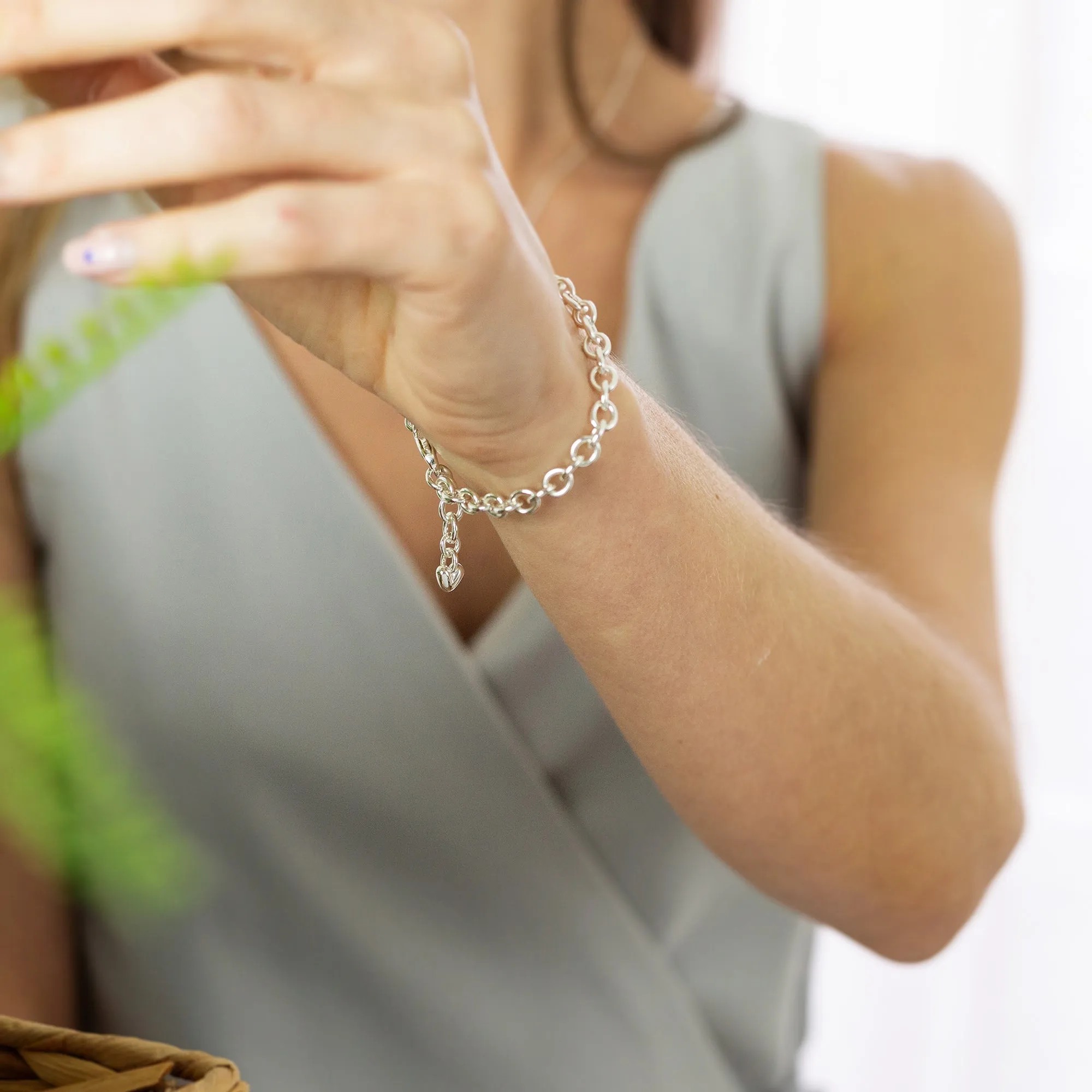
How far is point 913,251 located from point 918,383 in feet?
0.35

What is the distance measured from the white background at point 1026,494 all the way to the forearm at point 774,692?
65 centimetres

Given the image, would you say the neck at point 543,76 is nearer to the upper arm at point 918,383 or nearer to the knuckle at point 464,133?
the upper arm at point 918,383

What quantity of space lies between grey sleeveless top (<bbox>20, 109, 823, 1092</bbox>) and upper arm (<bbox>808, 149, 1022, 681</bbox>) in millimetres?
190

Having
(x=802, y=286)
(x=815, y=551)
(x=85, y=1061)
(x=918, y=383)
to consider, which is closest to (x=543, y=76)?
(x=802, y=286)

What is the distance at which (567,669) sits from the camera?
2.13 feet

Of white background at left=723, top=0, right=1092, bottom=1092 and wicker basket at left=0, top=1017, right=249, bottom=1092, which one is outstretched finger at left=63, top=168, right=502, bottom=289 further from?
white background at left=723, top=0, right=1092, bottom=1092

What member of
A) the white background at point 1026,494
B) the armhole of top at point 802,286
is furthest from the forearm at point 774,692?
the white background at point 1026,494

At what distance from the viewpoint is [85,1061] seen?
1.00ft

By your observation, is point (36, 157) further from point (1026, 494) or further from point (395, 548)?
point (1026, 494)

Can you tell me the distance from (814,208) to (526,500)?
49cm

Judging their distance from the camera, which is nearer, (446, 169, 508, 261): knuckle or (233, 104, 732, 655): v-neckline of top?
(446, 169, 508, 261): knuckle

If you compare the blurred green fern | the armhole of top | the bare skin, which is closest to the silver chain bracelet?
the bare skin

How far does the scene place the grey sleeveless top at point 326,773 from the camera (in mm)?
641

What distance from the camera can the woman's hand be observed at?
0.86 feet
